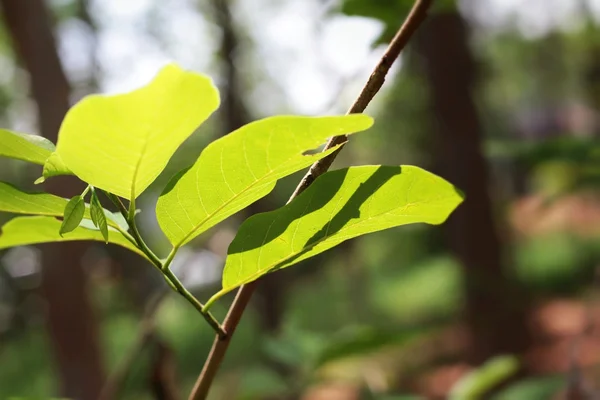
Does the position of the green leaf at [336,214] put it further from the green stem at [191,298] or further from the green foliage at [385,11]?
the green foliage at [385,11]

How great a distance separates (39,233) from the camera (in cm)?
27

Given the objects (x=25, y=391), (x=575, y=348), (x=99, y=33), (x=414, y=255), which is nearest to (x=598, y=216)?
(x=414, y=255)

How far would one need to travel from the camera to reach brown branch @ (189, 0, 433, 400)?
0.24 m

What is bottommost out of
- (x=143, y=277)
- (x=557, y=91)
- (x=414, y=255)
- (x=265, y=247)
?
(x=557, y=91)

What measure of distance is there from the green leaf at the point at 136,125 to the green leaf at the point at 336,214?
0.06 metres

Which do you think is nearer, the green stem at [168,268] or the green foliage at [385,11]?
the green stem at [168,268]

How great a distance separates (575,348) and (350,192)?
0.38 metres

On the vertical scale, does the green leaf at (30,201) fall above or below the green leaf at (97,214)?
above

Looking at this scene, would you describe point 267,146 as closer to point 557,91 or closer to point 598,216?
point 598,216

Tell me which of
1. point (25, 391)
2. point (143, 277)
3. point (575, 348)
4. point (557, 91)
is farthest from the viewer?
point (557, 91)

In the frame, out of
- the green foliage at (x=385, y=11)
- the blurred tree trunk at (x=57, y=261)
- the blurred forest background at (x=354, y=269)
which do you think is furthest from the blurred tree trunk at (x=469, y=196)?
the green foliage at (x=385, y=11)

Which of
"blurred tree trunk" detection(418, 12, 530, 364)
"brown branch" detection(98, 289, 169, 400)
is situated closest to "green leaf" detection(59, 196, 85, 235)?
"brown branch" detection(98, 289, 169, 400)

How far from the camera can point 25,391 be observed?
5449mm

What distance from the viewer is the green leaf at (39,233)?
26 cm
